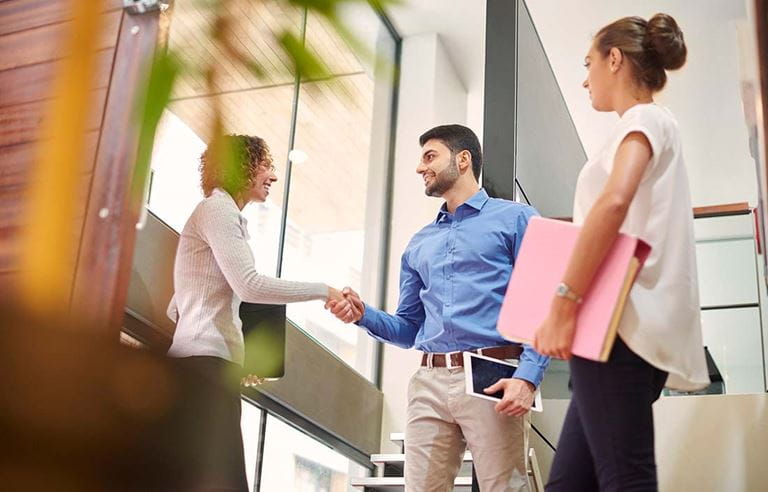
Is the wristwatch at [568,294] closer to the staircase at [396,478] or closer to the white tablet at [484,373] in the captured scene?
the white tablet at [484,373]

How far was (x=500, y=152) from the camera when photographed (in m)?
3.10

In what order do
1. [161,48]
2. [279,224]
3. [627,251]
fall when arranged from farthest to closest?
1. [279,224]
2. [627,251]
3. [161,48]

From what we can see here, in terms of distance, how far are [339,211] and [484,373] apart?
4.00m

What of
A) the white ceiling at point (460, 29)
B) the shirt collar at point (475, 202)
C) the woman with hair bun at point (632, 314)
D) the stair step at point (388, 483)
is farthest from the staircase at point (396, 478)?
the white ceiling at point (460, 29)

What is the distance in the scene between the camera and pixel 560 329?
60.8 inches

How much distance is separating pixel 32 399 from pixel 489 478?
2.12m

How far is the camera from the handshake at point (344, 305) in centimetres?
264

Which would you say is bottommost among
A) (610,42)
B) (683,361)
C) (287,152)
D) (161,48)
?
(161,48)

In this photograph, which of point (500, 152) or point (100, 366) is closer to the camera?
point (100, 366)

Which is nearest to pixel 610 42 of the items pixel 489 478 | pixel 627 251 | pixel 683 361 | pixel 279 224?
pixel 627 251

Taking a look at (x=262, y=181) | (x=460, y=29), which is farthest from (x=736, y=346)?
(x=460, y=29)

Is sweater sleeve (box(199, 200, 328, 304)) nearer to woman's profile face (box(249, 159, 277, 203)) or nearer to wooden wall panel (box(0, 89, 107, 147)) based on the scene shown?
woman's profile face (box(249, 159, 277, 203))

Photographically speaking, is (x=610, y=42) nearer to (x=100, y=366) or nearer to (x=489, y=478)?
(x=489, y=478)

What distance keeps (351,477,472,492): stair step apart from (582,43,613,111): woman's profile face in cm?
285
